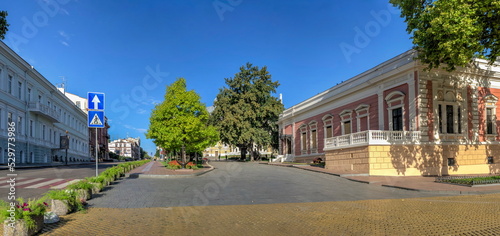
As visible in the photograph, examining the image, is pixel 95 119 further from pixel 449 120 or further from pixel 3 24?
pixel 449 120

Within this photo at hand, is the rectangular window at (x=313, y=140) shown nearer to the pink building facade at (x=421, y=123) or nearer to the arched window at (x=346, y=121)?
the arched window at (x=346, y=121)

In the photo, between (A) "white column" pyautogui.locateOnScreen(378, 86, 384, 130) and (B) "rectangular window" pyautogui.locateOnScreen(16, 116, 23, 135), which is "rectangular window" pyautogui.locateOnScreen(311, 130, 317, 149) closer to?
(A) "white column" pyautogui.locateOnScreen(378, 86, 384, 130)

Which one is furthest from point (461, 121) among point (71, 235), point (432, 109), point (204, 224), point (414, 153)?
point (71, 235)

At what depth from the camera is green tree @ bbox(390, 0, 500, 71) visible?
589 inches

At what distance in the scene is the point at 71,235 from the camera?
6.07m

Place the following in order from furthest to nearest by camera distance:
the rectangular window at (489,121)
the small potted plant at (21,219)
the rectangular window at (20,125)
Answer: the rectangular window at (20,125)
the rectangular window at (489,121)
the small potted plant at (21,219)

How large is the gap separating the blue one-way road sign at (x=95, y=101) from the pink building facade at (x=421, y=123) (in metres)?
15.2

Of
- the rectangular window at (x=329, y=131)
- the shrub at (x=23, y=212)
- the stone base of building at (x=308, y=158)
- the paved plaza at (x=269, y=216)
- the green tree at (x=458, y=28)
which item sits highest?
the green tree at (x=458, y=28)

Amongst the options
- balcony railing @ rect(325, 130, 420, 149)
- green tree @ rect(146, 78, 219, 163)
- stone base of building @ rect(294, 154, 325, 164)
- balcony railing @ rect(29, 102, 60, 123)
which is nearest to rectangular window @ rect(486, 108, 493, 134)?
balcony railing @ rect(325, 130, 420, 149)

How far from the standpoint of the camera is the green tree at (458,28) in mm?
14953

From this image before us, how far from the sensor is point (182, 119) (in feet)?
81.8

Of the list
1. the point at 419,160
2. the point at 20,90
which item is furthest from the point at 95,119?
the point at 20,90

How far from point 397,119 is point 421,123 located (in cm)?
216

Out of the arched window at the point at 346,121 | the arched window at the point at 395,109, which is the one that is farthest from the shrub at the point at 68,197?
the arched window at the point at 346,121
